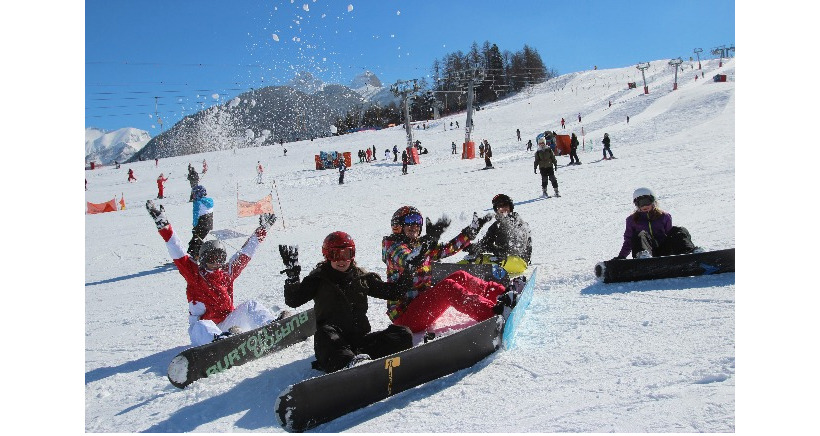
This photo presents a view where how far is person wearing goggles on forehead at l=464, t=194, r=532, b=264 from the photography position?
6.52 metres

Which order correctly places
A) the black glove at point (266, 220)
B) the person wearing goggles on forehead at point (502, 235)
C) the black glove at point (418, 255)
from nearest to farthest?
1. the black glove at point (418, 255)
2. the black glove at point (266, 220)
3. the person wearing goggles on forehead at point (502, 235)

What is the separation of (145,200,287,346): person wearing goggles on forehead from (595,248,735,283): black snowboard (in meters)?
3.15

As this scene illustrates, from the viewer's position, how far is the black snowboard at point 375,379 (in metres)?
3.04

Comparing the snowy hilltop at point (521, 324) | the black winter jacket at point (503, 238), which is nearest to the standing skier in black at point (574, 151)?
the snowy hilltop at point (521, 324)

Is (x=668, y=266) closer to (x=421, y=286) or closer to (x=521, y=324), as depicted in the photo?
(x=521, y=324)

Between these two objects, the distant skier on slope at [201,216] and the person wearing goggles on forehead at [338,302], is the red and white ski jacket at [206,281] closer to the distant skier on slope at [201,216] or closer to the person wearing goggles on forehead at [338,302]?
the person wearing goggles on forehead at [338,302]

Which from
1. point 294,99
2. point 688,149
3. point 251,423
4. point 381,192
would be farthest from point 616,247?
point 294,99

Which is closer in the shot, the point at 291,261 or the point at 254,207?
the point at 291,261

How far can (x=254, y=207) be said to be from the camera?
15281mm

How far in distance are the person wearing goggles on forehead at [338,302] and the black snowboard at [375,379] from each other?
24cm

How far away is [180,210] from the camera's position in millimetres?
20641

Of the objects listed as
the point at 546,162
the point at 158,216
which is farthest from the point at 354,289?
the point at 546,162

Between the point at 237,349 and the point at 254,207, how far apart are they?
37.8 feet

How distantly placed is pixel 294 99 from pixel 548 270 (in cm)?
18075
